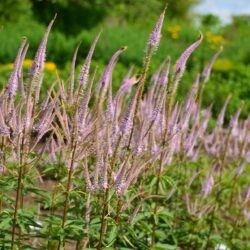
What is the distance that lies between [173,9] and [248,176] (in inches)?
1489

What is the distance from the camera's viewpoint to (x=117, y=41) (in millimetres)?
18516

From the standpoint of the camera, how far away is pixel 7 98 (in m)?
3.77

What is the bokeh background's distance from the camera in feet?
43.5

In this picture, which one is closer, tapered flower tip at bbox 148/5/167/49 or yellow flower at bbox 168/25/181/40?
tapered flower tip at bbox 148/5/167/49

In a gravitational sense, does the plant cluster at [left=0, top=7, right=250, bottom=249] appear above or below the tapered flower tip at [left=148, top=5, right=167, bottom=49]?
below

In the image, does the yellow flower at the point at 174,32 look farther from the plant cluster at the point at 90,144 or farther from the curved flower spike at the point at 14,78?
the curved flower spike at the point at 14,78

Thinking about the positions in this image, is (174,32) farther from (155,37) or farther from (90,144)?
(155,37)

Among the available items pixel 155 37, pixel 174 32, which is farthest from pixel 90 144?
pixel 174 32

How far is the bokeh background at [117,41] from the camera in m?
13.3

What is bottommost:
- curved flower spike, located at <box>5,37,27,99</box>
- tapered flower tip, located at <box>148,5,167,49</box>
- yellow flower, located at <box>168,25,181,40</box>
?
yellow flower, located at <box>168,25,181,40</box>

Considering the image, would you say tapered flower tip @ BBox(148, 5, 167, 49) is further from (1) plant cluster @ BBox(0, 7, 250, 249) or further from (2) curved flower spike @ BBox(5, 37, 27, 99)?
(2) curved flower spike @ BBox(5, 37, 27, 99)

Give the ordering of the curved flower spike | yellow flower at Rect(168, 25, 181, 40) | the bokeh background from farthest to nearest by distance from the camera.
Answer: yellow flower at Rect(168, 25, 181, 40) → the bokeh background → the curved flower spike

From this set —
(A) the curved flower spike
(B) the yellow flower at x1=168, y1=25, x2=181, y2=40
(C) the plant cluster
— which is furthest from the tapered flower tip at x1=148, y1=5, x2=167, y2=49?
(B) the yellow flower at x1=168, y1=25, x2=181, y2=40

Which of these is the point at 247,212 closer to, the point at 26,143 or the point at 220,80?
the point at 26,143
